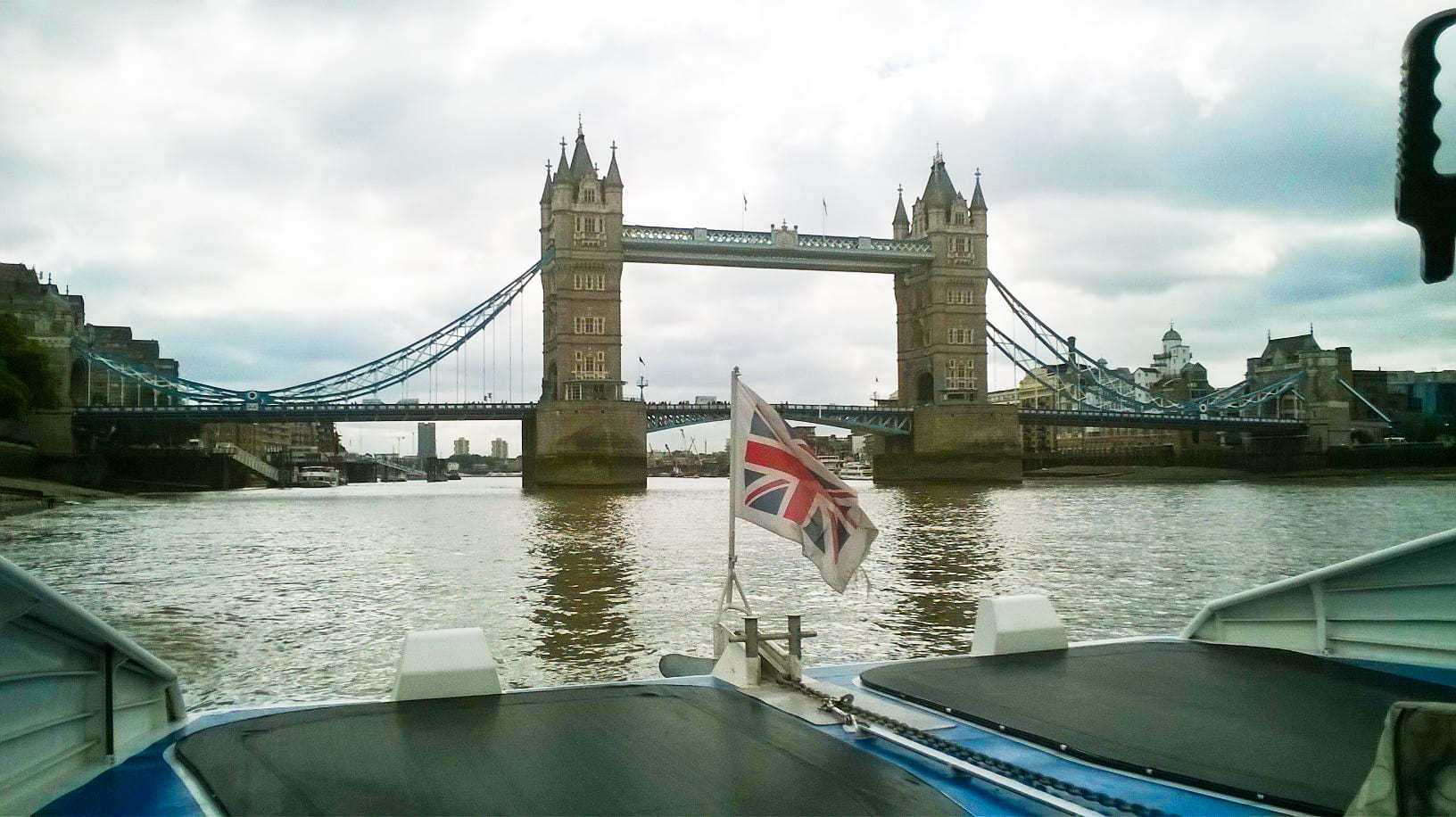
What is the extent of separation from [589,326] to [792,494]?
44217 millimetres

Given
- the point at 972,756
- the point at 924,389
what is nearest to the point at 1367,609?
the point at 972,756

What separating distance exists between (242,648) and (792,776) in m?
6.39

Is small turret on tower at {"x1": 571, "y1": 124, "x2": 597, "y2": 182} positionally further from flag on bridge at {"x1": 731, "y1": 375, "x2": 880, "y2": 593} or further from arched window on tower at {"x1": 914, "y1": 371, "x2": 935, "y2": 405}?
flag on bridge at {"x1": 731, "y1": 375, "x2": 880, "y2": 593}

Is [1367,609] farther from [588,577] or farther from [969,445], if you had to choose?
[969,445]

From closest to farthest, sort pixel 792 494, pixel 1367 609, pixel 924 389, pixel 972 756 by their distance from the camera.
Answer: pixel 972 756 → pixel 1367 609 → pixel 792 494 → pixel 924 389

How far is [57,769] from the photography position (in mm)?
2779

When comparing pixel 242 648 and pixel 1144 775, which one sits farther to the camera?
pixel 242 648

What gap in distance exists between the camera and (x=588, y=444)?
4309 centimetres

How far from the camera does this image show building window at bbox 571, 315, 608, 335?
47.6 metres

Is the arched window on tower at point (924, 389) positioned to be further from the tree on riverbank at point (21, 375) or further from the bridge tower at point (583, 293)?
the tree on riverbank at point (21, 375)

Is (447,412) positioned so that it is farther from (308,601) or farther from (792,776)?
(792,776)

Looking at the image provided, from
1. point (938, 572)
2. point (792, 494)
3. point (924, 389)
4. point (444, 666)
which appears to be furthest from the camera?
point (924, 389)

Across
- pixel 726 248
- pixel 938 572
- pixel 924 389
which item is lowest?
pixel 938 572

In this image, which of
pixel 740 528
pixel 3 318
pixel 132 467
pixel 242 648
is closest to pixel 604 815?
pixel 242 648
